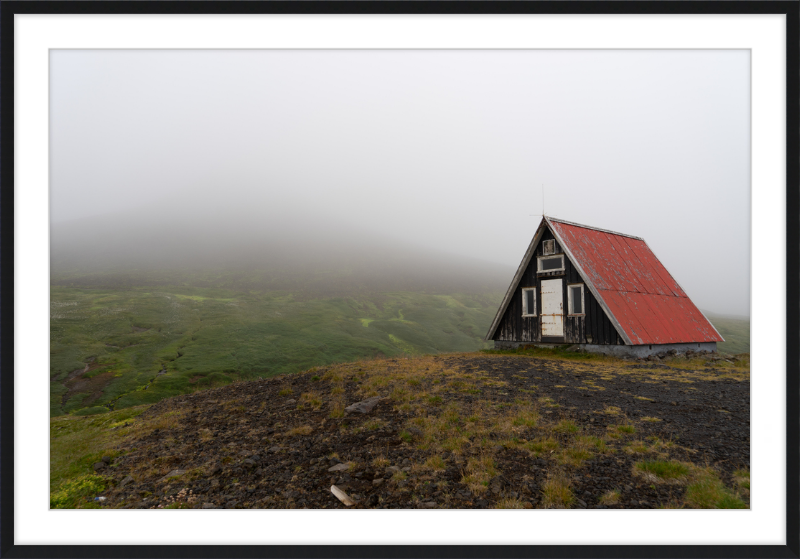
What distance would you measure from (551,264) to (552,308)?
272 cm

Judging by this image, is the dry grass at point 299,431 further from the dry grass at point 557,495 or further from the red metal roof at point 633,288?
the red metal roof at point 633,288

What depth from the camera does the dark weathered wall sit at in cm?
1969

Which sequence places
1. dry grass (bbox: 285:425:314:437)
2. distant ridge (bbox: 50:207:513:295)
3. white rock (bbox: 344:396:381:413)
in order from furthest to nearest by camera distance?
1. distant ridge (bbox: 50:207:513:295)
2. white rock (bbox: 344:396:381:413)
3. dry grass (bbox: 285:425:314:437)

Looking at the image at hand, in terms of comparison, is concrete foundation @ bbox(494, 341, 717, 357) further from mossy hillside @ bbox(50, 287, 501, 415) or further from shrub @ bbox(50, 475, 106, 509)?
mossy hillside @ bbox(50, 287, 501, 415)

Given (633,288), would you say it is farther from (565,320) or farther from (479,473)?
(479,473)

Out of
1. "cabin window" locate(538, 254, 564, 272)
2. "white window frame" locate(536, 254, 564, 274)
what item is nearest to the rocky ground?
"white window frame" locate(536, 254, 564, 274)

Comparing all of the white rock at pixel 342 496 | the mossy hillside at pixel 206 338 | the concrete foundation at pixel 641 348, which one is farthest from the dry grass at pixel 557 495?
the concrete foundation at pixel 641 348

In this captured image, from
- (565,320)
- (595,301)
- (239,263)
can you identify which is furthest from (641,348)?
(239,263)

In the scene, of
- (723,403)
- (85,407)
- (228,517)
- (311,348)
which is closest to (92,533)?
(228,517)

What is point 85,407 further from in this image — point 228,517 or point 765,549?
point 765,549

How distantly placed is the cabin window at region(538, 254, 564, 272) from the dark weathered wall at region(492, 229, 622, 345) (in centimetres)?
24

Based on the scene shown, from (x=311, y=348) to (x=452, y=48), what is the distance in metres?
38.9

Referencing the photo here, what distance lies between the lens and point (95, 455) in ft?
28.7

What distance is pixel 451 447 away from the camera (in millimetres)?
7215
